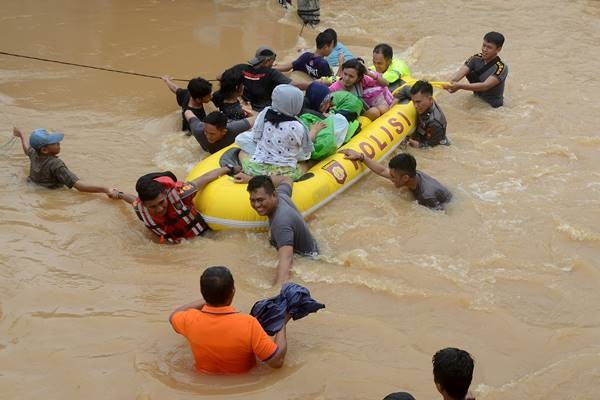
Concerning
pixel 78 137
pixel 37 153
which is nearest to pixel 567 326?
pixel 37 153

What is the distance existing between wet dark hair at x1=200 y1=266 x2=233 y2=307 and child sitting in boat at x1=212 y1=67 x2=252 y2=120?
3.32 m

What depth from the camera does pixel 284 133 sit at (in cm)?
554

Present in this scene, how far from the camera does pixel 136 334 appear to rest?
405 cm

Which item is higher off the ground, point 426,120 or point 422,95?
point 422,95

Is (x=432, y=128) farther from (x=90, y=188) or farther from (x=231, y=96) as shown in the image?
(x=90, y=188)

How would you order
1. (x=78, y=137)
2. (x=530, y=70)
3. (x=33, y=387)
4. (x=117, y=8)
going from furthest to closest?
(x=117, y=8) < (x=530, y=70) < (x=78, y=137) < (x=33, y=387)

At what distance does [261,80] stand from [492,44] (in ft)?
8.84

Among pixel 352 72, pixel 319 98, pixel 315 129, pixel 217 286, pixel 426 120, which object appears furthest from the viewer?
pixel 426 120

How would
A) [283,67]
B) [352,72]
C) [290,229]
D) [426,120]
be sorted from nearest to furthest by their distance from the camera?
1. [290,229]
2. [352,72]
3. [426,120]
4. [283,67]

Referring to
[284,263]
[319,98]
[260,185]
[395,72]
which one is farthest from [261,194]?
[395,72]

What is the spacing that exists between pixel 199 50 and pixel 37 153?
14.5ft

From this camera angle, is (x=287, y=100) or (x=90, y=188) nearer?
(x=287, y=100)

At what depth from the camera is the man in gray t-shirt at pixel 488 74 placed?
25.4ft

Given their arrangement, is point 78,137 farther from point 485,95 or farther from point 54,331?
point 485,95
